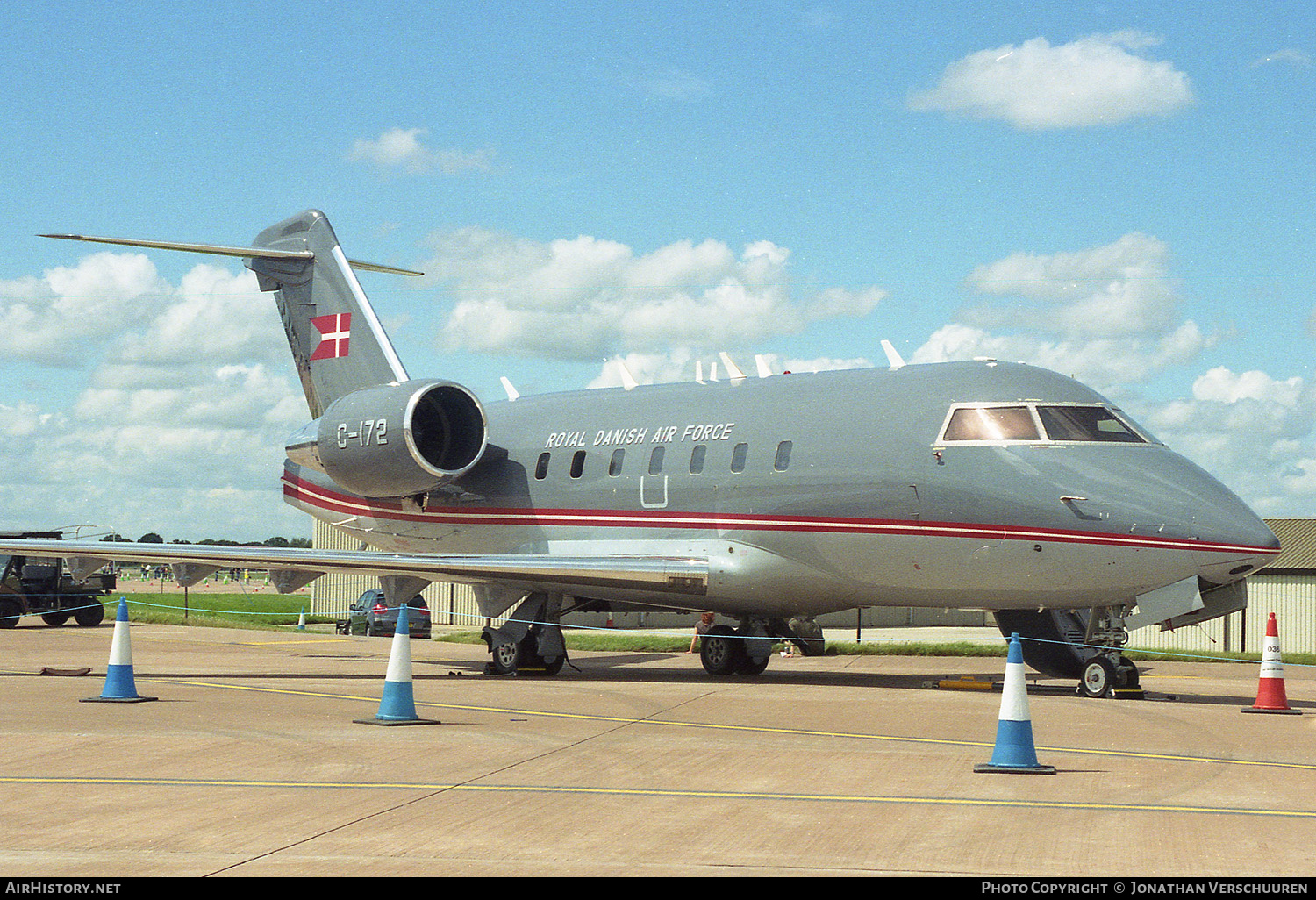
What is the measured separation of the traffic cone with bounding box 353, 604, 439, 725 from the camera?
1188 cm

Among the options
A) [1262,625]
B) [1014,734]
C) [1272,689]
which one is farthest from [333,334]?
[1262,625]

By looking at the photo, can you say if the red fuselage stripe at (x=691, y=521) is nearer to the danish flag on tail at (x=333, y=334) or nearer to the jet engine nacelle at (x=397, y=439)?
the jet engine nacelle at (x=397, y=439)

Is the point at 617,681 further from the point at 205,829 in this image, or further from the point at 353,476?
the point at 205,829

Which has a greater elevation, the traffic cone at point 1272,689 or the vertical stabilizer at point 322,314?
the vertical stabilizer at point 322,314

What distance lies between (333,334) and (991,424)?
12.0m

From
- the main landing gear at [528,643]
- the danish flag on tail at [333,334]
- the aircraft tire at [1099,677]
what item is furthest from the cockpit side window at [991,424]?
the danish flag on tail at [333,334]

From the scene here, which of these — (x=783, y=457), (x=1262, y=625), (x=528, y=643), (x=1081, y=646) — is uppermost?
(x=783, y=457)

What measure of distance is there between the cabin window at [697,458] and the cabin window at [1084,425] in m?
4.55

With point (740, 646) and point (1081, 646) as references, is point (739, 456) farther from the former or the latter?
point (1081, 646)

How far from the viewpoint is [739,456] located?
17.8 m

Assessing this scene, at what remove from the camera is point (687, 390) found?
19.7 meters

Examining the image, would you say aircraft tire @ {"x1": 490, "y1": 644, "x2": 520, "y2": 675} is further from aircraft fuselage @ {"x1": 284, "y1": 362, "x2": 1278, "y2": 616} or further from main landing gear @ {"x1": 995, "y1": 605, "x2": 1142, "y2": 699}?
main landing gear @ {"x1": 995, "y1": 605, "x2": 1142, "y2": 699}

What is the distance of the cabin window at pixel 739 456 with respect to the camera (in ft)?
58.0

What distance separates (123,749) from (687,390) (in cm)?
1090
